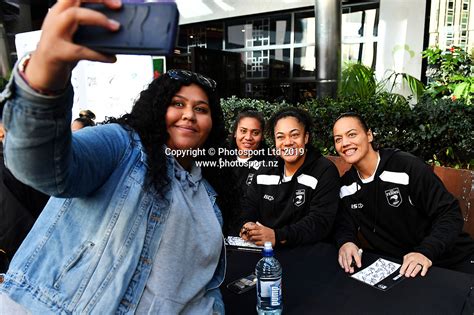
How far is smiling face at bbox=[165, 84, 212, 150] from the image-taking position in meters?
1.28

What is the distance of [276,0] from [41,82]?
27.0ft

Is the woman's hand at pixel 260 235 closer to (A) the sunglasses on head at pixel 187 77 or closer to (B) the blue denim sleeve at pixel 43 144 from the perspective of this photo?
(A) the sunglasses on head at pixel 187 77

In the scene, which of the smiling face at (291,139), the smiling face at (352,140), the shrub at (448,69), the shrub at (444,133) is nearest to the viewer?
the smiling face at (352,140)

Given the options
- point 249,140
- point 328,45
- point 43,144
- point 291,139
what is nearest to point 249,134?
point 249,140

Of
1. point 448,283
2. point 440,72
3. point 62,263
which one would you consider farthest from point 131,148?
point 440,72

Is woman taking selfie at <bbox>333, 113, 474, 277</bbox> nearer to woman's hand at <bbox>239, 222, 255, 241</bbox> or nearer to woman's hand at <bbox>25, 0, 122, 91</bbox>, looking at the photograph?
woman's hand at <bbox>239, 222, 255, 241</bbox>

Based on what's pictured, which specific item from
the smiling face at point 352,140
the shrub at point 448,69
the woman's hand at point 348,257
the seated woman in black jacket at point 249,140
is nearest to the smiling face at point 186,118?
the woman's hand at point 348,257

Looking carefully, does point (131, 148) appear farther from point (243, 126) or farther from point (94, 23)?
point (243, 126)

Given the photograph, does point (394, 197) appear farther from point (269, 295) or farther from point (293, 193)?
point (269, 295)

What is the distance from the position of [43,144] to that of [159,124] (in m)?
0.57

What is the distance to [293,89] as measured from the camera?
8570 millimetres

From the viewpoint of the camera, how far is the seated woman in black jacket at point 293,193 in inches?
79.1

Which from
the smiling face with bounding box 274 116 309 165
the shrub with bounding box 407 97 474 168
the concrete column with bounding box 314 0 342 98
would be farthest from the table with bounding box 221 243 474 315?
the concrete column with bounding box 314 0 342 98

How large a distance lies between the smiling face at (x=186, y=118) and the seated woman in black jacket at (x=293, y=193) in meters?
0.85
